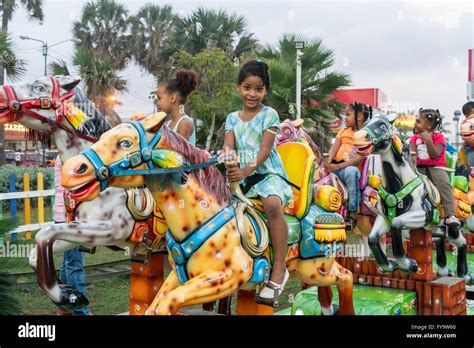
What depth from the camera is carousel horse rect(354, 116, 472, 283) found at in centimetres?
498

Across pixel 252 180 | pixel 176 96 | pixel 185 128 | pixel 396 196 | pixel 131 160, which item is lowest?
pixel 396 196

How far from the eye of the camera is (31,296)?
20.9ft

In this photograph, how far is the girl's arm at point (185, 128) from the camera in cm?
430

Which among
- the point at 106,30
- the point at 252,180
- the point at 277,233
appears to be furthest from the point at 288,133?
the point at 106,30

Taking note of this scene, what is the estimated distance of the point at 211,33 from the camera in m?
18.1

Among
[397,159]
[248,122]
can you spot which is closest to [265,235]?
[248,122]

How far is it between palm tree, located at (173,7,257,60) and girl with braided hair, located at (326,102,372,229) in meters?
11.7

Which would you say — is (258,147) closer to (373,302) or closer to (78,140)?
(78,140)

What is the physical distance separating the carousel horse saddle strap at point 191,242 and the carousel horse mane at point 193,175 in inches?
4.8

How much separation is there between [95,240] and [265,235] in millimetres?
1290

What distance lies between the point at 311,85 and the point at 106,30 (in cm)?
1635

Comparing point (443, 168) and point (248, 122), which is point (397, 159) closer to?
point (443, 168)

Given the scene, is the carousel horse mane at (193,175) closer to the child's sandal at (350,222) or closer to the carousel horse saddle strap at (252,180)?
the carousel horse saddle strap at (252,180)

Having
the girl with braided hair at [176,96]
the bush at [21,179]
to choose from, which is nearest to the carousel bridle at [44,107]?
the girl with braided hair at [176,96]
